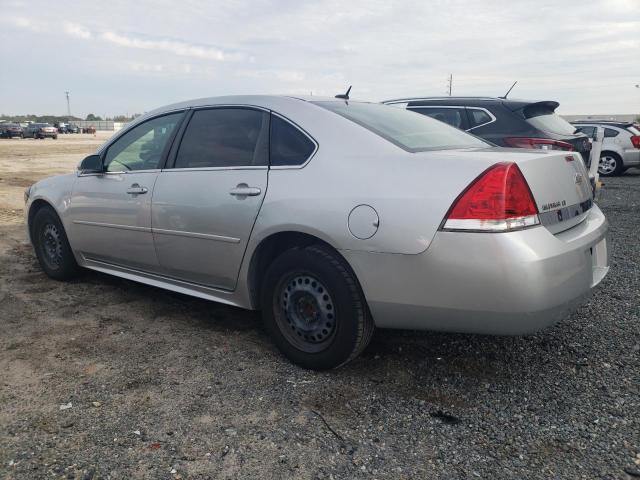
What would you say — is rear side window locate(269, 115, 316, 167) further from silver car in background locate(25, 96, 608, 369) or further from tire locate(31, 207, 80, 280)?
tire locate(31, 207, 80, 280)

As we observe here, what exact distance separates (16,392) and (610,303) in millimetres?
4047

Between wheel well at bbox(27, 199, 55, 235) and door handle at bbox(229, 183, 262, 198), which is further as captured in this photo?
wheel well at bbox(27, 199, 55, 235)

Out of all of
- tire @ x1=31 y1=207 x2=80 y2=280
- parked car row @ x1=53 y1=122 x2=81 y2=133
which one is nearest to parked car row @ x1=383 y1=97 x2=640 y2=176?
tire @ x1=31 y1=207 x2=80 y2=280

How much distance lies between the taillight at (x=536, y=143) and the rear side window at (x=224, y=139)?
449cm

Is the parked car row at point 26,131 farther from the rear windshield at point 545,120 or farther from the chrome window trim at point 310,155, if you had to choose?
the chrome window trim at point 310,155

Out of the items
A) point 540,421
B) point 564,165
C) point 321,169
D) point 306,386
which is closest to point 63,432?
point 306,386

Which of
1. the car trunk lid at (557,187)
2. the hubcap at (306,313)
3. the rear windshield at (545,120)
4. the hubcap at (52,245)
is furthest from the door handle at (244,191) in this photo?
the rear windshield at (545,120)

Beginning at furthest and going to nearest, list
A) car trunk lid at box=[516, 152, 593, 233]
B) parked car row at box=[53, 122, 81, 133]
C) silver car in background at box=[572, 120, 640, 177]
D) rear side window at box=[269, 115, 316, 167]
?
parked car row at box=[53, 122, 81, 133] < silver car in background at box=[572, 120, 640, 177] < rear side window at box=[269, 115, 316, 167] < car trunk lid at box=[516, 152, 593, 233]

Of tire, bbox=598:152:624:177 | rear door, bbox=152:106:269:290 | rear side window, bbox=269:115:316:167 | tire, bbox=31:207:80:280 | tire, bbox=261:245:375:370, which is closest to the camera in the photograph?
tire, bbox=261:245:375:370

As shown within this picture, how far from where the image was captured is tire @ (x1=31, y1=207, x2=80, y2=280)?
4.68 m

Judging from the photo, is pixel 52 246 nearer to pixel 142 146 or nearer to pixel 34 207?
pixel 34 207

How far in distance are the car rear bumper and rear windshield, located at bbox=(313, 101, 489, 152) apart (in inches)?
26.1

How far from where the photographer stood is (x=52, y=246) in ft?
15.9

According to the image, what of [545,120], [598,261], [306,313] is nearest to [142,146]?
[306,313]
